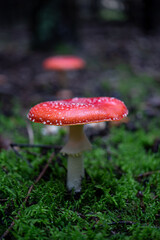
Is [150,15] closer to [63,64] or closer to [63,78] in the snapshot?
[63,78]

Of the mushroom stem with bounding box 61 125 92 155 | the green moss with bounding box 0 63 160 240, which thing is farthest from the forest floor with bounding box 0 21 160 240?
the mushroom stem with bounding box 61 125 92 155

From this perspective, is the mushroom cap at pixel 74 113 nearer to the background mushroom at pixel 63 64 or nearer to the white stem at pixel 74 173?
the white stem at pixel 74 173

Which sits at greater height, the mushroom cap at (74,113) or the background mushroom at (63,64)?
the background mushroom at (63,64)

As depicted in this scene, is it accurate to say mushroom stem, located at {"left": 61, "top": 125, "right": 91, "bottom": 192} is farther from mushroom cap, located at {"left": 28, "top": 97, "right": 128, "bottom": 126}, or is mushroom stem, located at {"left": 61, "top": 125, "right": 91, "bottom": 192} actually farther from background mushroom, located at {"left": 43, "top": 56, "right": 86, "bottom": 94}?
background mushroom, located at {"left": 43, "top": 56, "right": 86, "bottom": 94}

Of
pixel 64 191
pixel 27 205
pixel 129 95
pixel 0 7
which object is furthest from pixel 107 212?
pixel 0 7

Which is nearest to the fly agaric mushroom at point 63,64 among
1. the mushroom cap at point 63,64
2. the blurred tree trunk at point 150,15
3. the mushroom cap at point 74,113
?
the mushroom cap at point 63,64

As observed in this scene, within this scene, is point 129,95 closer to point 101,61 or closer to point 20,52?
point 101,61
